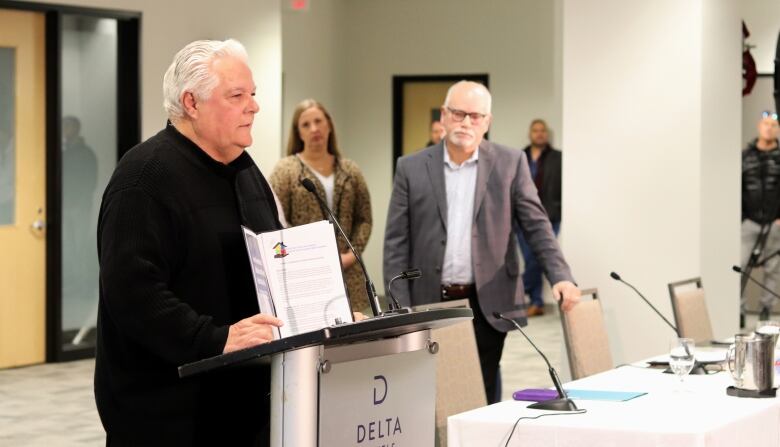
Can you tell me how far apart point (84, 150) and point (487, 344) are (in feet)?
14.9

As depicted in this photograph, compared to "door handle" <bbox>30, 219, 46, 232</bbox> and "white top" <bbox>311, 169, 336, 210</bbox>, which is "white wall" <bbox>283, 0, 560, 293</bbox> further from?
"white top" <bbox>311, 169, 336, 210</bbox>

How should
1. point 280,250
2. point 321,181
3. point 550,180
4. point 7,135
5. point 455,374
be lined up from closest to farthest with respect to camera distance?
point 280,250, point 455,374, point 321,181, point 7,135, point 550,180

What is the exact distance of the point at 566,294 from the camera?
481cm

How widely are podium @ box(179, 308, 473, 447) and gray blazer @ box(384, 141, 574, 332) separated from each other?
222 cm

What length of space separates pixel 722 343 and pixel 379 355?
9.71ft

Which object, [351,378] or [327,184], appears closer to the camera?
[351,378]

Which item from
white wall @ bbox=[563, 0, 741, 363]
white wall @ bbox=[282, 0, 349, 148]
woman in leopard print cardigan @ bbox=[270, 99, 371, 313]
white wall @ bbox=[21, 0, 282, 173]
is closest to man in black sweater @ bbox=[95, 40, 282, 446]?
woman in leopard print cardigan @ bbox=[270, 99, 371, 313]

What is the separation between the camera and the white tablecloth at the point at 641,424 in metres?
3.15

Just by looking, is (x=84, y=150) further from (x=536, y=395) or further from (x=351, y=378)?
(x=351, y=378)

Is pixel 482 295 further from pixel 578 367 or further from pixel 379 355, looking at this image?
pixel 379 355

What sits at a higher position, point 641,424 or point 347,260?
point 347,260

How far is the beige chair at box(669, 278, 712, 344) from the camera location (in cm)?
551

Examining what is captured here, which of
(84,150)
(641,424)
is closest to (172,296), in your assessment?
(641,424)

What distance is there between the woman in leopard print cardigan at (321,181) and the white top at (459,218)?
1056mm
